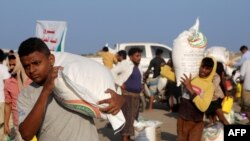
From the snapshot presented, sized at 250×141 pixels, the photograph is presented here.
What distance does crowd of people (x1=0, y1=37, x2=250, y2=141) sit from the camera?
3279 mm

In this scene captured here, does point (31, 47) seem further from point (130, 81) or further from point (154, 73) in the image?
point (154, 73)

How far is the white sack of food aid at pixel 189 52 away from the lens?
7.80m

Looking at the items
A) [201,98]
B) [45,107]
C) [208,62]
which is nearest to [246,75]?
[208,62]

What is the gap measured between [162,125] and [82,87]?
371 inches

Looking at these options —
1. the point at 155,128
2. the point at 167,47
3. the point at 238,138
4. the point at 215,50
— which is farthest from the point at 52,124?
the point at 167,47

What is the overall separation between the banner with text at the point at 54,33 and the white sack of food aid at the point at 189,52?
1681 mm

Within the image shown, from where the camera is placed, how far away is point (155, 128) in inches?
373

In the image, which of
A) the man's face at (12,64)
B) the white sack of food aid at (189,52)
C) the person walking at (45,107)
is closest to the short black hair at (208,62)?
the white sack of food aid at (189,52)

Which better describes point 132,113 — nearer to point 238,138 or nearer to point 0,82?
point 0,82

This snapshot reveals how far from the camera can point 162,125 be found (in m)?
12.6

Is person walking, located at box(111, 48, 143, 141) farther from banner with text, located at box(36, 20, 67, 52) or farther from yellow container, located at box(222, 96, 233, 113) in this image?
banner with text, located at box(36, 20, 67, 52)

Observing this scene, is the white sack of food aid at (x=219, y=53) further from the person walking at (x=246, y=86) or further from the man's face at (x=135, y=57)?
the man's face at (x=135, y=57)

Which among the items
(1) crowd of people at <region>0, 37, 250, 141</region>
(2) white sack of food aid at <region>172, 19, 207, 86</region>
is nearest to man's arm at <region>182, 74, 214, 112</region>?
(1) crowd of people at <region>0, 37, 250, 141</region>

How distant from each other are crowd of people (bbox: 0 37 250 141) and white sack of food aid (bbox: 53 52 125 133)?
5 centimetres
